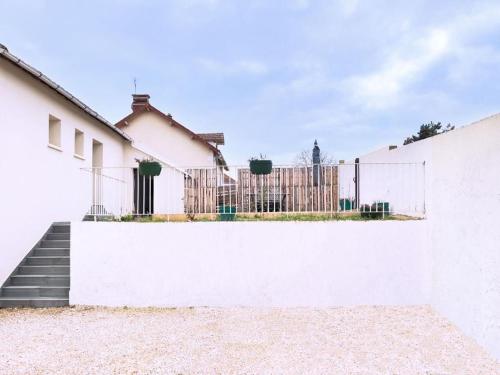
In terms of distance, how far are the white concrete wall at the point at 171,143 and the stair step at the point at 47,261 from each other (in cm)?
1162

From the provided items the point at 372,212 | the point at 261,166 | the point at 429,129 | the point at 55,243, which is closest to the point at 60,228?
the point at 55,243

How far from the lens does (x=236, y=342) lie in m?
5.26

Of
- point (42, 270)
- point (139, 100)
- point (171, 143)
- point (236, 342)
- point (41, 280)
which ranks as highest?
point (139, 100)

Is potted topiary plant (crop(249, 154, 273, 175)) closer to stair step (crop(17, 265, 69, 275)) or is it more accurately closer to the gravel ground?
the gravel ground

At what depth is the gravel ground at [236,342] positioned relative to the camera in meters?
4.49

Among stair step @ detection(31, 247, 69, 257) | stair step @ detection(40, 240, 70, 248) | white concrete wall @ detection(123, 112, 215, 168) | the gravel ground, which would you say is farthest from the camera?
white concrete wall @ detection(123, 112, 215, 168)

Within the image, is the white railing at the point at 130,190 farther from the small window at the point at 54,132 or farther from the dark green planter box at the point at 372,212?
the dark green planter box at the point at 372,212

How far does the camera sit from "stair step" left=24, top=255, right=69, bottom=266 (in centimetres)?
802

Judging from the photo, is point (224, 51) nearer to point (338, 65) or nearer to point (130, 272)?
point (338, 65)

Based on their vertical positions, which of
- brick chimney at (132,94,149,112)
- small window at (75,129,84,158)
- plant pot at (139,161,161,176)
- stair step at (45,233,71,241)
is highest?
brick chimney at (132,94,149,112)

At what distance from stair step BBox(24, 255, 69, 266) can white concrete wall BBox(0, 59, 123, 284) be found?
0.25 m

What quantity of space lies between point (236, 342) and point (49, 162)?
691 centimetres

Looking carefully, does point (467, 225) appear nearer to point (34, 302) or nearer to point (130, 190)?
point (34, 302)

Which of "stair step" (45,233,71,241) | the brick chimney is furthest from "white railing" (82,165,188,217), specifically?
the brick chimney
